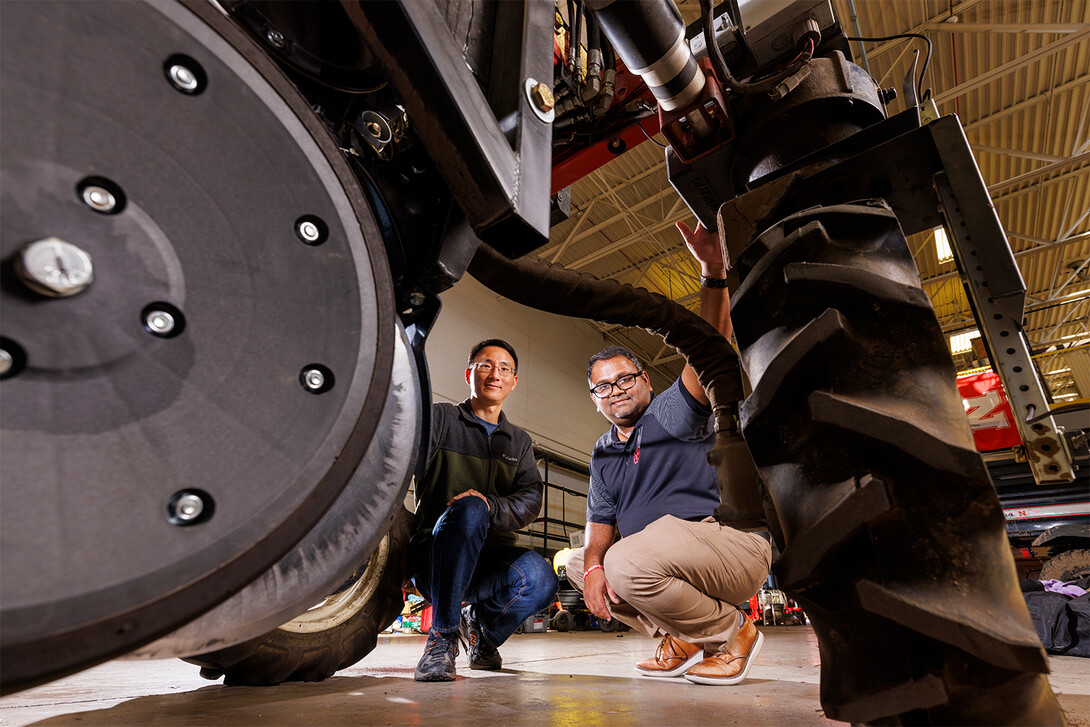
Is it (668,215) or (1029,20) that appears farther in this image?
(668,215)

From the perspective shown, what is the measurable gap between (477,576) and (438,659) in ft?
1.71

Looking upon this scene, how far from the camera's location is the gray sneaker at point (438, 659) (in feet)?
5.99

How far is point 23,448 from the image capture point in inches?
14.3

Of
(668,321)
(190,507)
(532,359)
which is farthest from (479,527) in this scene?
(532,359)

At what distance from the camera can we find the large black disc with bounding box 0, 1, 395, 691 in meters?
0.36

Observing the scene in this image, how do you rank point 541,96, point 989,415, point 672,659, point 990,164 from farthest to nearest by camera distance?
1. point 990,164
2. point 989,415
3. point 672,659
4. point 541,96

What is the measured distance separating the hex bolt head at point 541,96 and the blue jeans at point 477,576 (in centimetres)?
172

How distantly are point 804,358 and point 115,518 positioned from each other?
65cm

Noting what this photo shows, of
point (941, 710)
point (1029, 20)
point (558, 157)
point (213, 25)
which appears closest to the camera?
point (213, 25)

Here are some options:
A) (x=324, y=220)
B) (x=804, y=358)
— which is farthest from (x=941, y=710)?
(x=324, y=220)

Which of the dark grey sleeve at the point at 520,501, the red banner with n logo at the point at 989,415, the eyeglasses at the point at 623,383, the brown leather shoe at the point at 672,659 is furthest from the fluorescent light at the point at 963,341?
the brown leather shoe at the point at 672,659

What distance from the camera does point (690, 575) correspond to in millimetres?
1955

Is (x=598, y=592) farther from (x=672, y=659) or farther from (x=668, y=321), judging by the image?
(x=668, y=321)

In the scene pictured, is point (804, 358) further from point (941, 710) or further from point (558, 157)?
point (558, 157)
